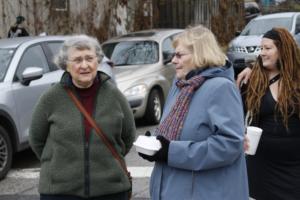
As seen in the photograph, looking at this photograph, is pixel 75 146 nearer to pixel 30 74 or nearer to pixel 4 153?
pixel 4 153

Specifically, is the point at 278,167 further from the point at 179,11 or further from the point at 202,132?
the point at 179,11

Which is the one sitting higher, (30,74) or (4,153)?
(30,74)

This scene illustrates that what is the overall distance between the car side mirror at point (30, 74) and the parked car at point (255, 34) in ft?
31.6

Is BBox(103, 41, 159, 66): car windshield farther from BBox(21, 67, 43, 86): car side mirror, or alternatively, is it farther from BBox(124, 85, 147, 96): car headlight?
BBox(21, 67, 43, 86): car side mirror

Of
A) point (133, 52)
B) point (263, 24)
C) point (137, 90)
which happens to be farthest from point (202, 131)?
point (263, 24)

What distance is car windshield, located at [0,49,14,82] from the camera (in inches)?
299

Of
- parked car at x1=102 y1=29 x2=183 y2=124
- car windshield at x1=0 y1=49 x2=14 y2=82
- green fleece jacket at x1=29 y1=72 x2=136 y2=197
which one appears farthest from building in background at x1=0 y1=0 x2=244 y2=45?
green fleece jacket at x1=29 y1=72 x2=136 y2=197

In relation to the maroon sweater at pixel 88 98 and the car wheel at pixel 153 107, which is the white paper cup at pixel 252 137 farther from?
the car wheel at pixel 153 107

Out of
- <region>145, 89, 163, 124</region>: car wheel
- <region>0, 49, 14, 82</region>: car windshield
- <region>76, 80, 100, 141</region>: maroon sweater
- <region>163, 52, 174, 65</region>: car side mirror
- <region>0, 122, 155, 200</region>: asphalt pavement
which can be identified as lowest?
<region>0, 122, 155, 200</region>: asphalt pavement

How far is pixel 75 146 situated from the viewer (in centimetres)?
352

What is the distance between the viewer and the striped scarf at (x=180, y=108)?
313 centimetres

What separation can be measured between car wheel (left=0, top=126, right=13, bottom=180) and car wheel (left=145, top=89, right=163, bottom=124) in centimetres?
382

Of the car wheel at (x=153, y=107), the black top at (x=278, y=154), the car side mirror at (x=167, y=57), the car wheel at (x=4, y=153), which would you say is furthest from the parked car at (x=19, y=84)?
the black top at (x=278, y=154)

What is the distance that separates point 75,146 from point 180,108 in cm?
72
